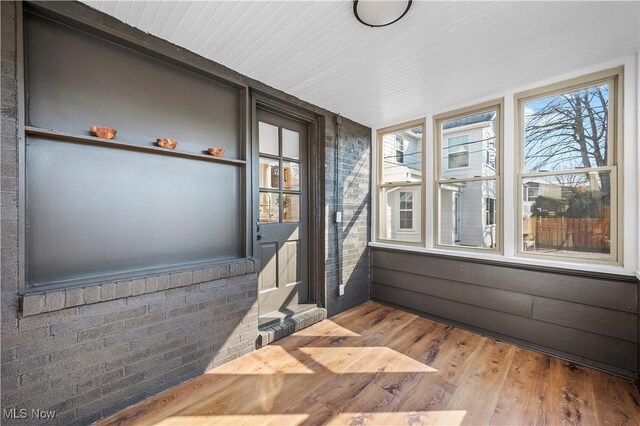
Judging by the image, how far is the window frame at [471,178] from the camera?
9.27 feet

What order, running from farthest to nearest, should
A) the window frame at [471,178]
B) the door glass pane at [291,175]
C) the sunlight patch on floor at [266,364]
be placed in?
the door glass pane at [291,175] → the window frame at [471,178] → the sunlight patch on floor at [266,364]

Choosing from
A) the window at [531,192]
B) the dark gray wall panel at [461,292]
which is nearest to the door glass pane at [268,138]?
the dark gray wall panel at [461,292]

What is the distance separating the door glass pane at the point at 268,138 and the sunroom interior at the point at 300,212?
19 millimetres

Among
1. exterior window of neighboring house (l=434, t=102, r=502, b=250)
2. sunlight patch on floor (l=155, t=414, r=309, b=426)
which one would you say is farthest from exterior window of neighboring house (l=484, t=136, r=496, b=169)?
sunlight patch on floor (l=155, t=414, r=309, b=426)

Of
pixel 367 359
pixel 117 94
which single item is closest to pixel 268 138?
pixel 117 94

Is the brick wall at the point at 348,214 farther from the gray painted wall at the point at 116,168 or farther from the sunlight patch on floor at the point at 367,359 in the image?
the gray painted wall at the point at 116,168

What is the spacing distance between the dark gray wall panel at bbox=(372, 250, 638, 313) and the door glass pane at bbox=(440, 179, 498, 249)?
265 mm

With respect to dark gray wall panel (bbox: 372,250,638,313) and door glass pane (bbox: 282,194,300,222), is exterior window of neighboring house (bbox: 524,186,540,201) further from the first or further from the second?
door glass pane (bbox: 282,194,300,222)

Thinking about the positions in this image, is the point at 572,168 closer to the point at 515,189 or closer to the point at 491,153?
the point at 515,189

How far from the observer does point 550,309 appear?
2494mm

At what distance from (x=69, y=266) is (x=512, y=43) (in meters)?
3.35

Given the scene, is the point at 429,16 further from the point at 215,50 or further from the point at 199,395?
the point at 199,395

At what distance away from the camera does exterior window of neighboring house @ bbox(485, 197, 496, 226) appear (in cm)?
290

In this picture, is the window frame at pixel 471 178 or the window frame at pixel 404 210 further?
the window frame at pixel 404 210
